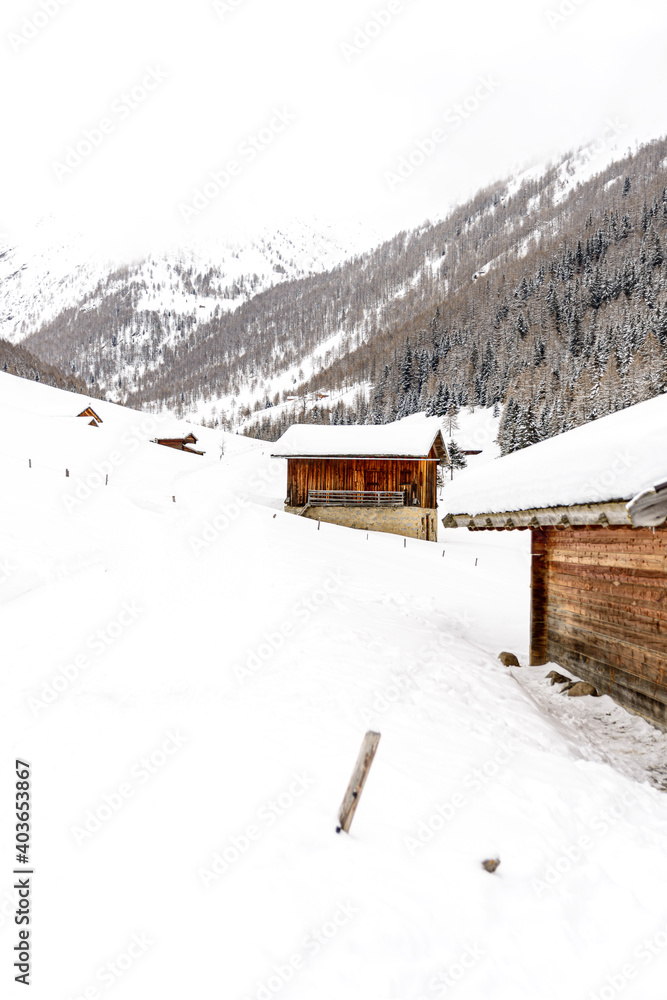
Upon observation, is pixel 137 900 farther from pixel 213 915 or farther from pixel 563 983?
pixel 563 983

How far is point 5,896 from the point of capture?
362 cm

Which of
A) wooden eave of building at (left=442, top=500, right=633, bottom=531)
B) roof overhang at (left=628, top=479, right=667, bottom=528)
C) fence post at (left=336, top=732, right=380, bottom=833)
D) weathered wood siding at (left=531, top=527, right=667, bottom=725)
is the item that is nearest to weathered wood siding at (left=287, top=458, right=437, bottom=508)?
weathered wood siding at (left=531, top=527, right=667, bottom=725)

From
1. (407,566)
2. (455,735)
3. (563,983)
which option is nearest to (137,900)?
(563,983)

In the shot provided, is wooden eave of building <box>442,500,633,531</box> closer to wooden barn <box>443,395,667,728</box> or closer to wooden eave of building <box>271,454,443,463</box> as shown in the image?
wooden barn <box>443,395,667,728</box>

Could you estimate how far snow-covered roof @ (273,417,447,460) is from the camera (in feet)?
93.1

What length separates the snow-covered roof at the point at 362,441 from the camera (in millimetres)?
28391

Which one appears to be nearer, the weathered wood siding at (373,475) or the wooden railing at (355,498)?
the wooden railing at (355,498)

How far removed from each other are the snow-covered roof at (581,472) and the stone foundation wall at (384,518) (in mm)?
18667

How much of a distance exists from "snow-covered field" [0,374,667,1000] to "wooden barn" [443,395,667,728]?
2.30 feet

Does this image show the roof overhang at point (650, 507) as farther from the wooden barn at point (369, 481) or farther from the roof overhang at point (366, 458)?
the wooden barn at point (369, 481)

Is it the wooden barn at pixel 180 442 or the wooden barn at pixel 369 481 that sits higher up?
the wooden barn at pixel 180 442

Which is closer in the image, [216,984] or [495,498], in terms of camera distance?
Answer: [216,984]

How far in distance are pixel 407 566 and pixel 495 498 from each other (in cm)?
1012

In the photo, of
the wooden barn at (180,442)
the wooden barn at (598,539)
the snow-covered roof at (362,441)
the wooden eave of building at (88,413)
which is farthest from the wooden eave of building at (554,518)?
the wooden eave of building at (88,413)
